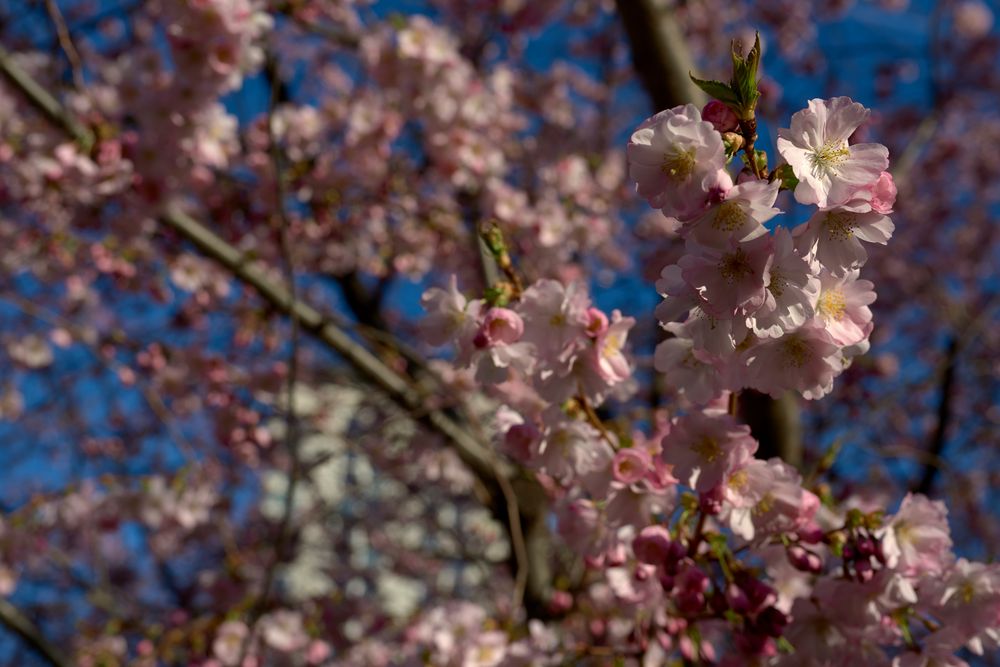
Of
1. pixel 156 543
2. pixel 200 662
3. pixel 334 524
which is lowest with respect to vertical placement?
pixel 334 524

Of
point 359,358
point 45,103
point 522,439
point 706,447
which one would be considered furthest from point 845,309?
point 45,103

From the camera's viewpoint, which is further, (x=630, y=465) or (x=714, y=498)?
(x=630, y=465)

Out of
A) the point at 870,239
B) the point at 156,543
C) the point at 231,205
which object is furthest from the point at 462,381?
the point at 156,543

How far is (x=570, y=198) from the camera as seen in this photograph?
14.2ft

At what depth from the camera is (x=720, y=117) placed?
1066mm

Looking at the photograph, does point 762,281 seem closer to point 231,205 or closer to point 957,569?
point 957,569

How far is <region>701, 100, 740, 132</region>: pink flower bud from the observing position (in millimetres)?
1064

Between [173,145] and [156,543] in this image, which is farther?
[156,543]

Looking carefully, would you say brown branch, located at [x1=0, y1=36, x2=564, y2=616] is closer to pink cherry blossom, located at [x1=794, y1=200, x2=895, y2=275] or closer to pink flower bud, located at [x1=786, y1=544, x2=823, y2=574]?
pink flower bud, located at [x1=786, y1=544, x2=823, y2=574]

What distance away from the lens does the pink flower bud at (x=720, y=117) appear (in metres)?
1.06

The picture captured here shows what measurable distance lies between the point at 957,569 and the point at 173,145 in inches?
118

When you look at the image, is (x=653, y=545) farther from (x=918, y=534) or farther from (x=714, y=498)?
(x=918, y=534)

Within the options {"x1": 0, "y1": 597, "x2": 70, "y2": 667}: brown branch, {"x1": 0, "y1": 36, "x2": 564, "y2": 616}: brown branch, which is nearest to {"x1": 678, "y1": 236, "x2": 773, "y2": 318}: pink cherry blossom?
{"x1": 0, "y1": 36, "x2": 564, "y2": 616}: brown branch

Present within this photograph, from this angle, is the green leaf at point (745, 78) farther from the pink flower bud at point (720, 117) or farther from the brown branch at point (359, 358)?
the brown branch at point (359, 358)
